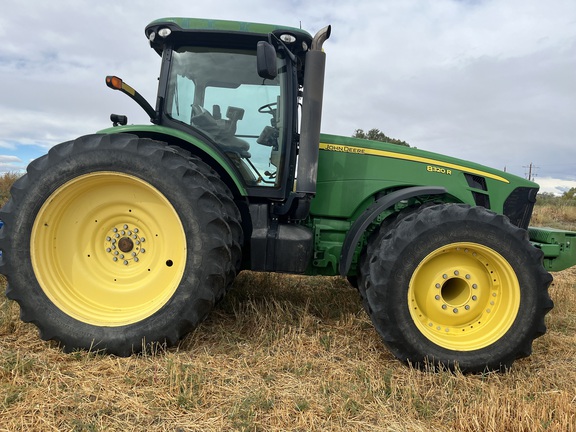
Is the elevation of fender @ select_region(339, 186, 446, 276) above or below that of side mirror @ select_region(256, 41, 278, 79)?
below

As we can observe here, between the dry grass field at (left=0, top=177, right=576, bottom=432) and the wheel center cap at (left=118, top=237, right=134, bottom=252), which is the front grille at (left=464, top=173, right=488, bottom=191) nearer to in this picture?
the dry grass field at (left=0, top=177, right=576, bottom=432)

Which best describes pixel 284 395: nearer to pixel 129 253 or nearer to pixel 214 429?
pixel 214 429

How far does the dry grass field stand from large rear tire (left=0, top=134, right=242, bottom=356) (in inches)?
7.7

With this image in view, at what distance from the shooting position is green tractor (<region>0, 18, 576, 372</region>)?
2.64 meters

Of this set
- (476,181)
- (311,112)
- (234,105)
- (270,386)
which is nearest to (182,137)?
(234,105)

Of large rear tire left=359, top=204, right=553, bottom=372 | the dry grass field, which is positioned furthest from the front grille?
the dry grass field

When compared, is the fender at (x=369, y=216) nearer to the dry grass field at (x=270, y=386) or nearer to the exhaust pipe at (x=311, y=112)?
the exhaust pipe at (x=311, y=112)

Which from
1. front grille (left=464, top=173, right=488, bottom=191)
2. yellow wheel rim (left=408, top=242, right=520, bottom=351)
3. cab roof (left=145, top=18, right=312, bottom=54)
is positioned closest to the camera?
yellow wheel rim (left=408, top=242, right=520, bottom=351)

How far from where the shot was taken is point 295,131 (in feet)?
10.5

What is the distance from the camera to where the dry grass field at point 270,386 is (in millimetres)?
1998

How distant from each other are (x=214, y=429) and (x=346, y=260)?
4.90ft

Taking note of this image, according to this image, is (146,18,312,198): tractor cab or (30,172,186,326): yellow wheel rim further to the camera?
(146,18,312,198): tractor cab

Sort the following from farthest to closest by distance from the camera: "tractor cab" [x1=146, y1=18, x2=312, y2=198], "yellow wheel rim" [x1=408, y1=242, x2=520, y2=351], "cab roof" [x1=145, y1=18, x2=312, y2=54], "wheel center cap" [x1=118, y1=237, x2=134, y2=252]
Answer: "tractor cab" [x1=146, y1=18, x2=312, y2=198]
"cab roof" [x1=145, y1=18, x2=312, y2=54]
"wheel center cap" [x1=118, y1=237, x2=134, y2=252]
"yellow wheel rim" [x1=408, y1=242, x2=520, y2=351]

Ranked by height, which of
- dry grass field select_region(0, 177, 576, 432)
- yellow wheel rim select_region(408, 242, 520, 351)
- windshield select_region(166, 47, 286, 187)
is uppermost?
windshield select_region(166, 47, 286, 187)
